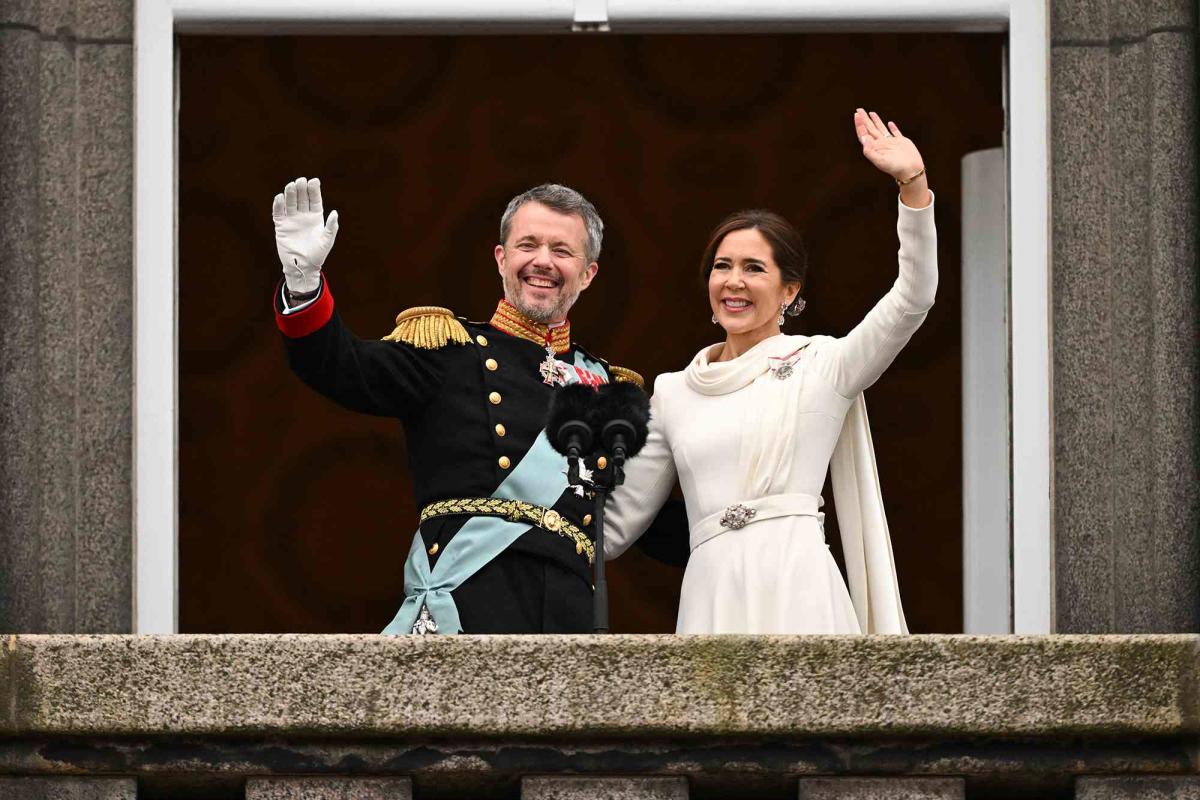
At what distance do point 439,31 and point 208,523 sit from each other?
4237mm

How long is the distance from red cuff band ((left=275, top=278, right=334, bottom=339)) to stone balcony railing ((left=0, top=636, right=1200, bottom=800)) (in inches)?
41.9

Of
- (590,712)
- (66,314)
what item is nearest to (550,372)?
(66,314)

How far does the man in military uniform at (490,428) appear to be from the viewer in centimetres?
655

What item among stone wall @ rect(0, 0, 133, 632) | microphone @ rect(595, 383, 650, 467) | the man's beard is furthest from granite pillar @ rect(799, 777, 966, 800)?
stone wall @ rect(0, 0, 133, 632)

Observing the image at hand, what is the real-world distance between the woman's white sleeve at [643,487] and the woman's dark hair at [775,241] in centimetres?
39

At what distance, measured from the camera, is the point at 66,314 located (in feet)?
22.6

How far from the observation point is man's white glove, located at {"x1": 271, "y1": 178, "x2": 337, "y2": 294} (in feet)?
20.5

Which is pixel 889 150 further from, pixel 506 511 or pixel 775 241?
pixel 506 511

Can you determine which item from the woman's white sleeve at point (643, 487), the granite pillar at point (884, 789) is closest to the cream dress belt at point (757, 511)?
the woman's white sleeve at point (643, 487)

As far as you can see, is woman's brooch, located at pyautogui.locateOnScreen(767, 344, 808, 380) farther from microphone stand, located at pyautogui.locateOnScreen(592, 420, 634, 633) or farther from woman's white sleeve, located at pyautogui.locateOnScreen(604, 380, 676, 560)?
microphone stand, located at pyautogui.locateOnScreen(592, 420, 634, 633)

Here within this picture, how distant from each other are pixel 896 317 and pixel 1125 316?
707mm

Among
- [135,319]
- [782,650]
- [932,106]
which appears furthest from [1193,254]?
[932,106]

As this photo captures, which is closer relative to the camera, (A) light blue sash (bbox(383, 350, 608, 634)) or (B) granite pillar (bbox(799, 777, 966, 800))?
(B) granite pillar (bbox(799, 777, 966, 800))

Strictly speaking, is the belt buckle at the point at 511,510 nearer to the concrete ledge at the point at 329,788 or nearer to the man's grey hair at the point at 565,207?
the man's grey hair at the point at 565,207
